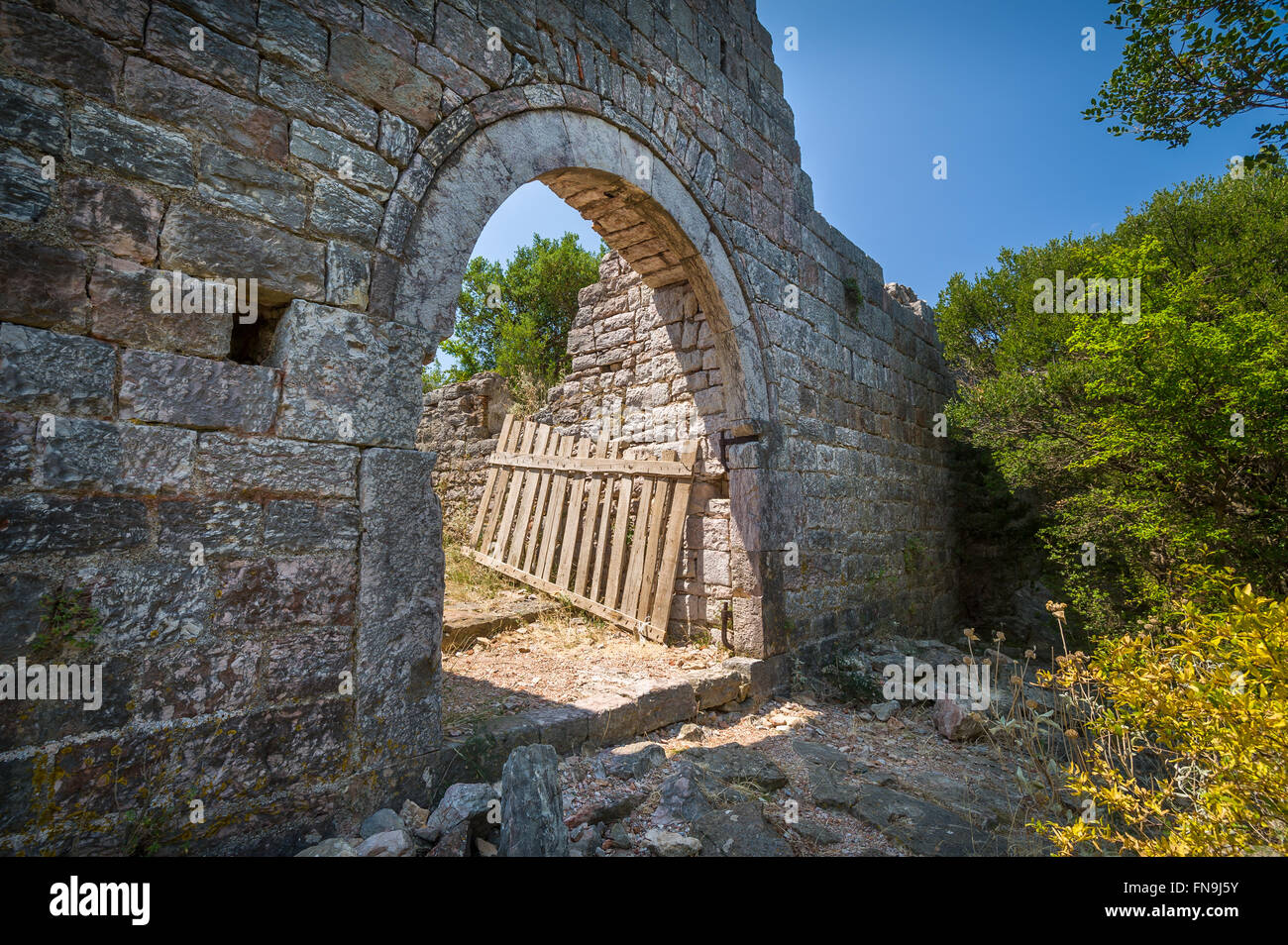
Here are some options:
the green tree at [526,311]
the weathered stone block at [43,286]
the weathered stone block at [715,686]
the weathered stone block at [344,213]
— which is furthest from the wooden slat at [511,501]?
the green tree at [526,311]

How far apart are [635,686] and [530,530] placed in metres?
2.53

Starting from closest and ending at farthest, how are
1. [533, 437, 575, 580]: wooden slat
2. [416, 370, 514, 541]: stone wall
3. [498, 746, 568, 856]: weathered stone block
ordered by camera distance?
[498, 746, 568, 856]: weathered stone block < [533, 437, 575, 580]: wooden slat < [416, 370, 514, 541]: stone wall

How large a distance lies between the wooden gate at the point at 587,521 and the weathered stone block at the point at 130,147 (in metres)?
3.35

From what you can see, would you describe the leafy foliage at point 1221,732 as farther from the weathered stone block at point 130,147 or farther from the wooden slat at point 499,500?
the wooden slat at point 499,500

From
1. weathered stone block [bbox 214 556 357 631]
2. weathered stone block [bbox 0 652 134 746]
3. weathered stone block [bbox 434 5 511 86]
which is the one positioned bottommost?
weathered stone block [bbox 0 652 134 746]

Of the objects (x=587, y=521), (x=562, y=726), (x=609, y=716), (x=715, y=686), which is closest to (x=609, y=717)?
(x=609, y=716)

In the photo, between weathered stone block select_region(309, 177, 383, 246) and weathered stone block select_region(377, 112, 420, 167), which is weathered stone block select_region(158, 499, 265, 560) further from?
weathered stone block select_region(377, 112, 420, 167)

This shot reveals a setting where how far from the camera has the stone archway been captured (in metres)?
2.50

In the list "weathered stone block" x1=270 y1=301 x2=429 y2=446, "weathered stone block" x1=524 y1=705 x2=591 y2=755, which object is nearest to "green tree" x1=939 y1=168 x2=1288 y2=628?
"weathered stone block" x1=524 y1=705 x2=591 y2=755

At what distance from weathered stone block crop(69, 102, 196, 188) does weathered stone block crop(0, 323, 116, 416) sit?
21.6 inches

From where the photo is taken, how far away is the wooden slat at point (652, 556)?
15.0 ft
